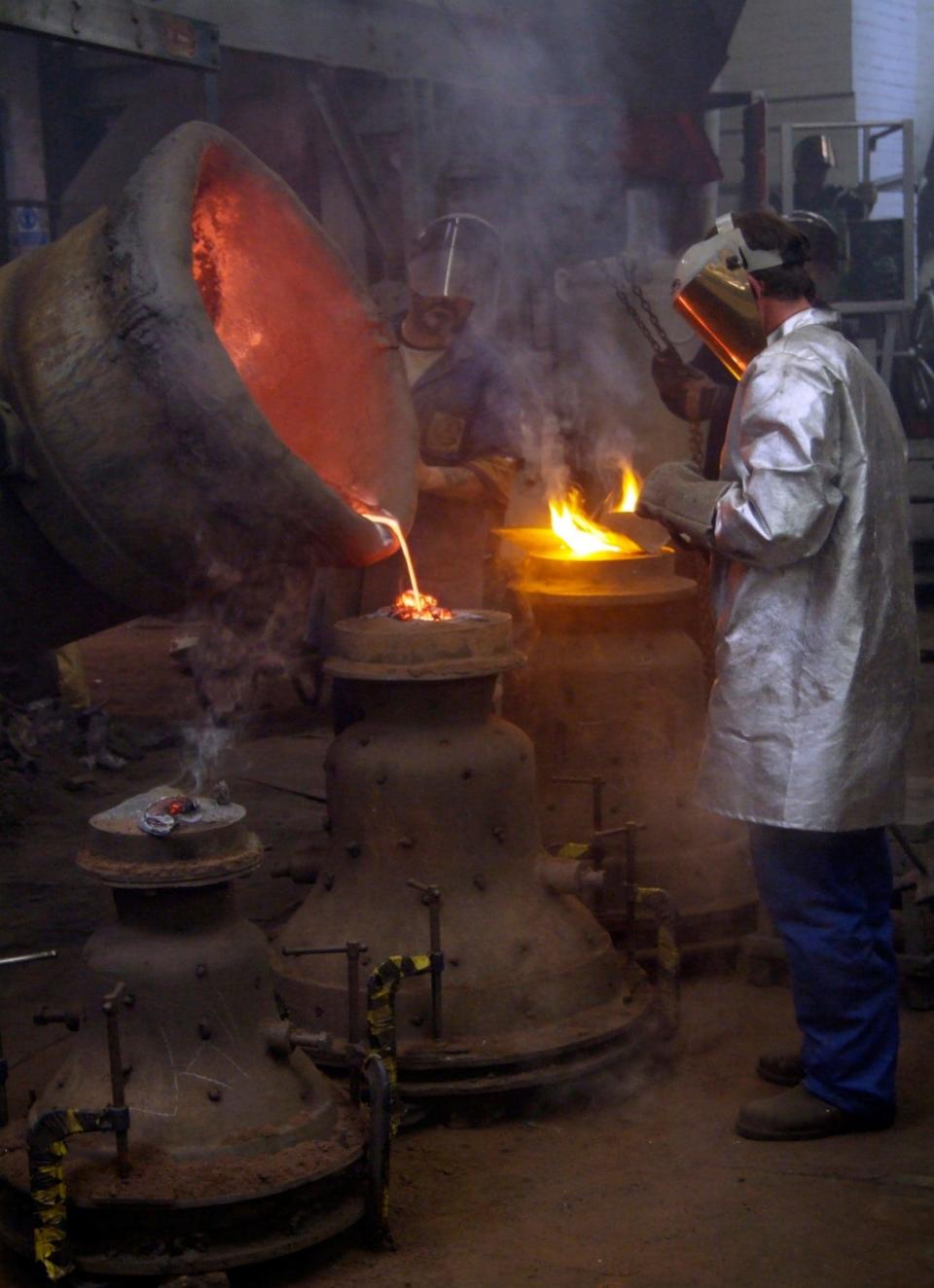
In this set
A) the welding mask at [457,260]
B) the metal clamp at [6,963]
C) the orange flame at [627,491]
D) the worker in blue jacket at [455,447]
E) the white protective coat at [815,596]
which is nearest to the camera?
the metal clamp at [6,963]

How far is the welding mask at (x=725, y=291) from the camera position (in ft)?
10.7

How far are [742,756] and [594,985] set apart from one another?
72 centimetres

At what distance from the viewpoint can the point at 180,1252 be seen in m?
2.52

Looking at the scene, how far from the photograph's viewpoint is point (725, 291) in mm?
3477

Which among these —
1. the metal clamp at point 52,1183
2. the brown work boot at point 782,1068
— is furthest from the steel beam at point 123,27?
the brown work boot at point 782,1068

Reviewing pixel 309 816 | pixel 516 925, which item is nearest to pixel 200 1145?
pixel 516 925

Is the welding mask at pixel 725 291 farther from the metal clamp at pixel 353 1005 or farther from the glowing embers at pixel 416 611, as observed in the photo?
the metal clamp at pixel 353 1005

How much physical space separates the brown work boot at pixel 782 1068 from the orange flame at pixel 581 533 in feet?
4.82

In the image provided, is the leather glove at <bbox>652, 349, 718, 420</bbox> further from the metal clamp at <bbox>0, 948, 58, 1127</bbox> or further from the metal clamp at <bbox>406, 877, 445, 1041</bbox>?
the metal clamp at <bbox>0, 948, 58, 1127</bbox>

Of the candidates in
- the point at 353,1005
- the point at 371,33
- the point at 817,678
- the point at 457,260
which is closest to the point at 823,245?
the point at 457,260

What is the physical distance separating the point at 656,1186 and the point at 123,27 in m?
3.81

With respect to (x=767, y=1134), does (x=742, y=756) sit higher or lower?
higher

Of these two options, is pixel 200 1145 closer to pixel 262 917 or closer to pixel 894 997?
pixel 894 997

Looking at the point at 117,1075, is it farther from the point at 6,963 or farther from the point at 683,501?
the point at 683,501
